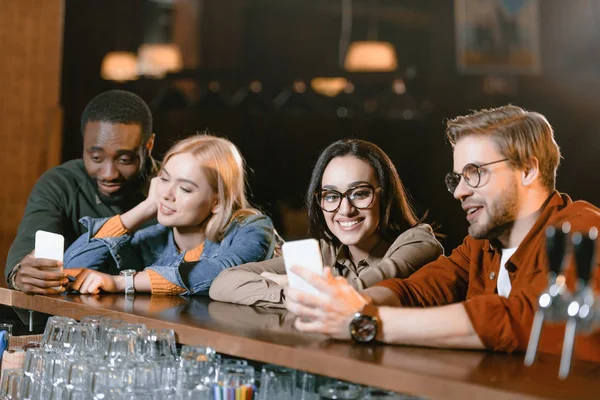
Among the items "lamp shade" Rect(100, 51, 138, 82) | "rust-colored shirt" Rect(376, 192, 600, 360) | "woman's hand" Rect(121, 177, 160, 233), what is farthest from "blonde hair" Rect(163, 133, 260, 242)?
"lamp shade" Rect(100, 51, 138, 82)

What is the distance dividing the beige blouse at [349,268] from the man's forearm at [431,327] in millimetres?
439

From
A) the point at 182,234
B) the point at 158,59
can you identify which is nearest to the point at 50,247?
the point at 182,234

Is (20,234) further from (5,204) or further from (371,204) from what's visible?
(5,204)

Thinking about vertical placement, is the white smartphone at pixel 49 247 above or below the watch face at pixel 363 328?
above

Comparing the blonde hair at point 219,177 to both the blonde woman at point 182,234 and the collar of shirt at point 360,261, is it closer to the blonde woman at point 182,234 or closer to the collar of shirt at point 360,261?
the blonde woman at point 182,234

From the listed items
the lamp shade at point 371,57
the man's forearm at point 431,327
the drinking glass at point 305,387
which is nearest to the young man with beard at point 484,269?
the man's forearm at point 431,327

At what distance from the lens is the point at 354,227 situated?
2475mm

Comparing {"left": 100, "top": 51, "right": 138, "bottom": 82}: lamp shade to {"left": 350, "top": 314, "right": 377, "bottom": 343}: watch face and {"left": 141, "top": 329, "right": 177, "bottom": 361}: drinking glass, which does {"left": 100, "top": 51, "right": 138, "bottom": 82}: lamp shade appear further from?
{"left": 350, "top": 314, "right": 377, "bottom": 343}: watch face

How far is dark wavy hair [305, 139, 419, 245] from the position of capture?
8.24ft

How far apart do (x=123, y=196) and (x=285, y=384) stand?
1.74 meters

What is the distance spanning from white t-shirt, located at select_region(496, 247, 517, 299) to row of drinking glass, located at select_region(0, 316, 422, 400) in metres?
0.54

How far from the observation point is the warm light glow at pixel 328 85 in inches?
267

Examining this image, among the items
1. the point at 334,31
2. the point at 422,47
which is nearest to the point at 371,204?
the point at 422,47

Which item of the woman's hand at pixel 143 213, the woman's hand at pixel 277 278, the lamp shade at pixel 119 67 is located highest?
the lamp shade at pixel 119 67
